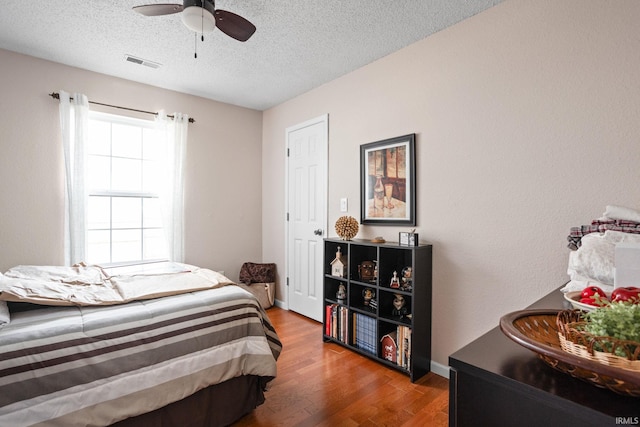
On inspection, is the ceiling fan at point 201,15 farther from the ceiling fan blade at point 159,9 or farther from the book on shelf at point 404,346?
the book on shelf at point 404,346

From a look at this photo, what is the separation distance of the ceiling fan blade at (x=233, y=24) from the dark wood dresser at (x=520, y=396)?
2.11 m

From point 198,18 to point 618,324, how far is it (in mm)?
2147

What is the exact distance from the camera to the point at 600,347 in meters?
0.62

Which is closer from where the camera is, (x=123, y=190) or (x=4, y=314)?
(x=4, y=314)

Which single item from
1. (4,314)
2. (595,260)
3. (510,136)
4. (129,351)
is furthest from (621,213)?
(4,314)

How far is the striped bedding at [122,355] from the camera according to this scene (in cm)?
128

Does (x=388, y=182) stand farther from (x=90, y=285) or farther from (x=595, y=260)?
(x=90, y=285)

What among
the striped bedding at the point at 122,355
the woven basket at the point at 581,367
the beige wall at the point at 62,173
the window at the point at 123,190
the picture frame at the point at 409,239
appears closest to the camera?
the woven basket at the point at 581,367

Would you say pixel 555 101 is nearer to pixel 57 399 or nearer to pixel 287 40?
pixel 287 40

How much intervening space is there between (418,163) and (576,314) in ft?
6.03

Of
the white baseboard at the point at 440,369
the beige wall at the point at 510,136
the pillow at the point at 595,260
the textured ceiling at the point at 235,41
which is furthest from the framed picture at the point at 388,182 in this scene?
the pillow at the point at 595,260

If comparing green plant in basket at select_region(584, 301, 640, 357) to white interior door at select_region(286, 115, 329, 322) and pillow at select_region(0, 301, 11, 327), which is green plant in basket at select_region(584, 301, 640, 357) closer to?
pillow at select_region(0, 301, 11, 327)

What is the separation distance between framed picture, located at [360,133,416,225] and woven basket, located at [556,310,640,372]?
75.6 inches

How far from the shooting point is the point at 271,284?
13.3 feet
